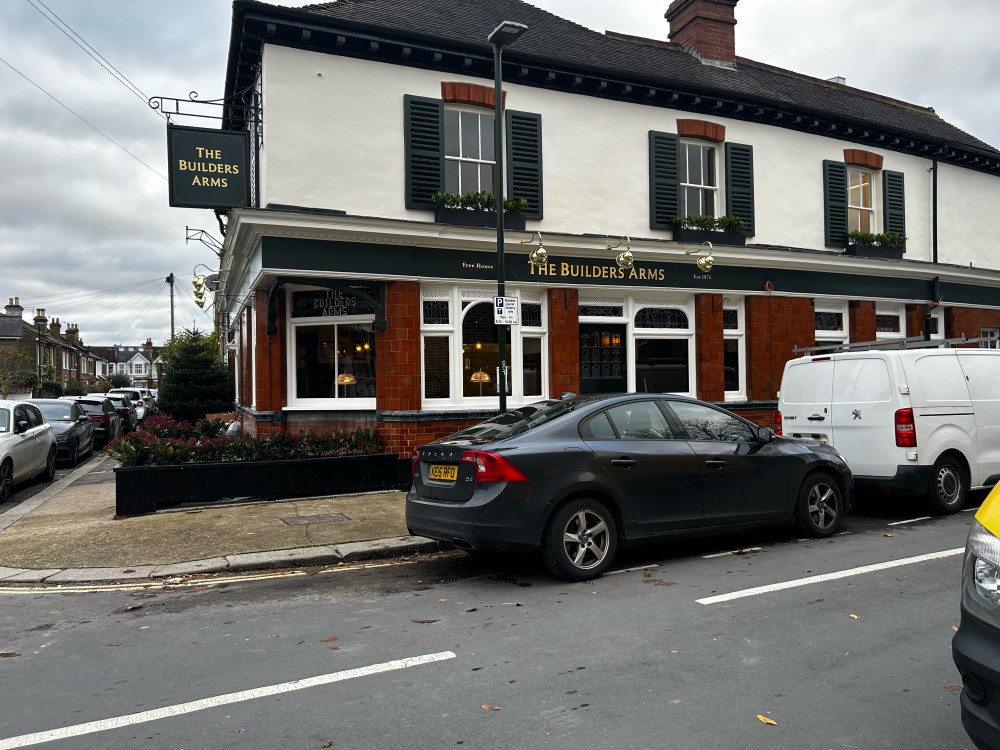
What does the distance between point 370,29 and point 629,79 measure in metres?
4.87

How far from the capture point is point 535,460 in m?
6.06

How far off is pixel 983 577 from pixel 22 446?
13849 mm

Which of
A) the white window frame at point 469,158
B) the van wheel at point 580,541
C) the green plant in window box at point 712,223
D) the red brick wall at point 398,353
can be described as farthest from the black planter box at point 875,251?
the van wheel at point 580,541

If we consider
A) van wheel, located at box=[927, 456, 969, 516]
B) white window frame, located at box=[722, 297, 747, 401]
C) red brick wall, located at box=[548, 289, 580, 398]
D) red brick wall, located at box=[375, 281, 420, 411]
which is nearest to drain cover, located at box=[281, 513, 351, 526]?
red brick wall, located at box=[375, 281, 420, 411]

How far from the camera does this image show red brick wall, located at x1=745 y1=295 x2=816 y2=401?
1498 centimetres

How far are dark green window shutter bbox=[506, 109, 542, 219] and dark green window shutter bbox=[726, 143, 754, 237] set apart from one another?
169 inches

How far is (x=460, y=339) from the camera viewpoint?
12359 mm

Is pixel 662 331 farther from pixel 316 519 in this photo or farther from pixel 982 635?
pixel 982 635

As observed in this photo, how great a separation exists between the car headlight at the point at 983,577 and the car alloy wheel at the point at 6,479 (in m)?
12.9

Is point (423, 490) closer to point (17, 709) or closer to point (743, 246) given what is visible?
point (17, 709)

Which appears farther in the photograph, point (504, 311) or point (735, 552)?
point (504, 311)

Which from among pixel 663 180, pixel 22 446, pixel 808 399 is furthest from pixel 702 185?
pixel 22 446

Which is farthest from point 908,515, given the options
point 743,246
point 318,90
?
point 318,90

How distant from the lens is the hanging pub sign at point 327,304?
1210 cm
